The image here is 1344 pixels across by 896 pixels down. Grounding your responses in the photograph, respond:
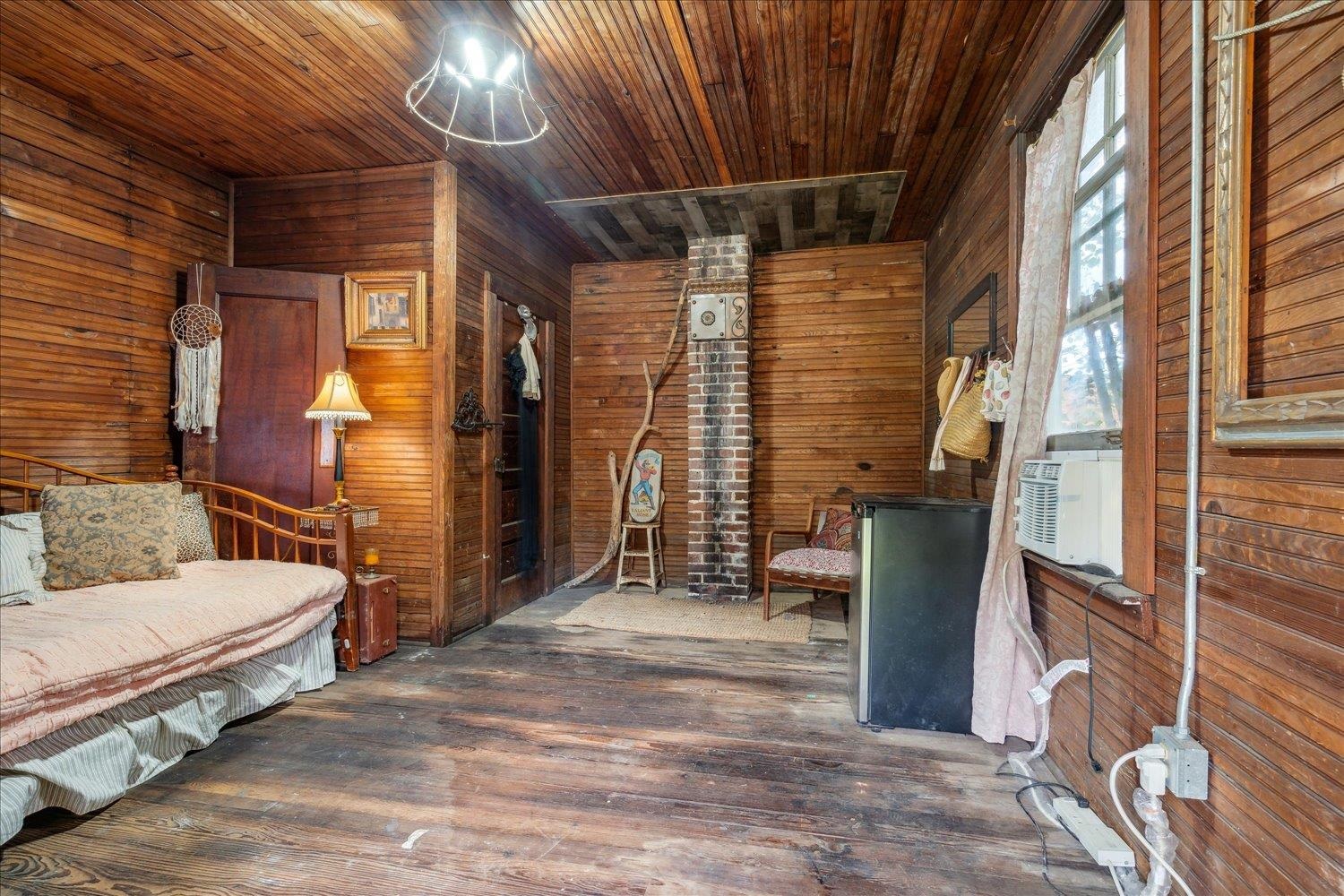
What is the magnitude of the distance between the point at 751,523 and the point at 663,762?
2.87m

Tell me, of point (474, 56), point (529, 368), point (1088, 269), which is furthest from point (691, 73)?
point (529, 368)

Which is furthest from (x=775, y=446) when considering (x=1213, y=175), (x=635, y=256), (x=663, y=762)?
(x=1213, y=175)

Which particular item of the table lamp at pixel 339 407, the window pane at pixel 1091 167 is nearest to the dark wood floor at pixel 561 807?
the table lamp at pixel 339 407

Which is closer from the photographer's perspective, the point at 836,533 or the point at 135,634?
the point at 135,634

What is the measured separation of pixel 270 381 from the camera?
3.26 m

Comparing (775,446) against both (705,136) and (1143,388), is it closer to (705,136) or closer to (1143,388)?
(705,136)

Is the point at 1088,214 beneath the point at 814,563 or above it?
above

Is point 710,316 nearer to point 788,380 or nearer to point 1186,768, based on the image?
point 788,380

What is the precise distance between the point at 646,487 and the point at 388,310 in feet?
7.82

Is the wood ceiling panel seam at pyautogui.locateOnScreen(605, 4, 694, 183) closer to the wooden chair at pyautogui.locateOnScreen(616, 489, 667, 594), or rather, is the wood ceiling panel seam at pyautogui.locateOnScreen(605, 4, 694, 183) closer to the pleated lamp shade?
the pleated lamp shade

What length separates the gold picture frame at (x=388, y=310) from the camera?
3.38 m

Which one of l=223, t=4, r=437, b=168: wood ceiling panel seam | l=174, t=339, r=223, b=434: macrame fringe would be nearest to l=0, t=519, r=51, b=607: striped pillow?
l=174, t=339, r=223, b=434: macrame fringe

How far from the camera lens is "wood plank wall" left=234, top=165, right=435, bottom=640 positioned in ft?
11.2

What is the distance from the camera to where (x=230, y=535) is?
3.21 m
